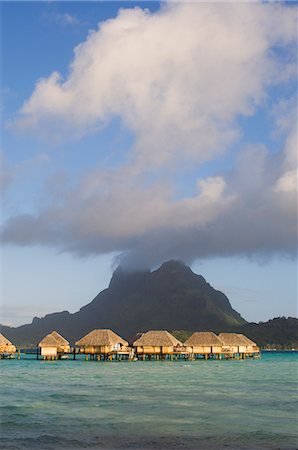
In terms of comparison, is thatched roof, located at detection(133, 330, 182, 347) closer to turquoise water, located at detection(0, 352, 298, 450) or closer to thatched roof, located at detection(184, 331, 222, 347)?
thatched roof, located at detection(184, 331, 222, 347)

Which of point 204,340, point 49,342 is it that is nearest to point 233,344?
point 204,340

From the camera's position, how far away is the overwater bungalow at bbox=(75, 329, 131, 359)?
221 feet

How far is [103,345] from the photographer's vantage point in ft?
220

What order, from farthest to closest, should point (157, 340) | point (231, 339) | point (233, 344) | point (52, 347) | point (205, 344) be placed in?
point (231, 339)
point (233, 344)
point (205, 344)
point (52, 347)
point (157, 340)

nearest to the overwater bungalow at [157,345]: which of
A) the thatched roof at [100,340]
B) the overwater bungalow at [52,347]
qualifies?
the thatched roof at [100,340]

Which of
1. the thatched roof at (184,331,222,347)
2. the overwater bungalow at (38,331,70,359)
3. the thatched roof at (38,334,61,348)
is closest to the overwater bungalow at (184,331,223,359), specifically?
the thatched roof at (184,331,222,347)

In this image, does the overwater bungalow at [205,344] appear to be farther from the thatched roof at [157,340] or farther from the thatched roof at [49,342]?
the thatched roof at [49,342]

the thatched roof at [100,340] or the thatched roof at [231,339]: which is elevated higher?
the thatched roof at [100,340]

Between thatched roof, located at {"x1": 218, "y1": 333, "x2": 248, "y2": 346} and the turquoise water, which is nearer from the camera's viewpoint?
the turquoise water

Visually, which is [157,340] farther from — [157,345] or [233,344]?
[233,344]

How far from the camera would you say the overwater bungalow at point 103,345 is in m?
67.5

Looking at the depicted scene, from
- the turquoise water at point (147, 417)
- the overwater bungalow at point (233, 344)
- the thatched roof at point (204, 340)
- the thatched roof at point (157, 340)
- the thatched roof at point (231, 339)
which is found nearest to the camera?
the turquoise water at point (147, 417)

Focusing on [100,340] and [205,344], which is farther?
[205,344]

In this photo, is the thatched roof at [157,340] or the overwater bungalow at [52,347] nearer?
the thatched roof at [157,340]
